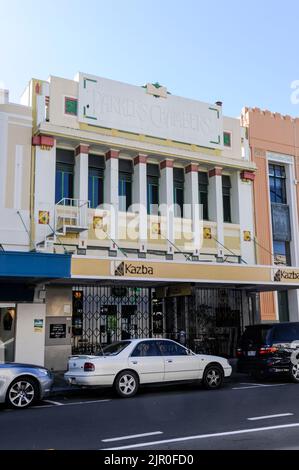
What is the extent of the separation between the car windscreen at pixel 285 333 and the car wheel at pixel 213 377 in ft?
7.18

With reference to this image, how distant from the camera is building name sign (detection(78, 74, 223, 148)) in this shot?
2053cm

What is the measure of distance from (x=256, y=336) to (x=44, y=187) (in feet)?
30.1

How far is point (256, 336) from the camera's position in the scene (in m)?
15.5

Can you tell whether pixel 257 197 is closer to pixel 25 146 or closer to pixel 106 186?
pixel 106 186

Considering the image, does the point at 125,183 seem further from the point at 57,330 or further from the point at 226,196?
the point at 57,330

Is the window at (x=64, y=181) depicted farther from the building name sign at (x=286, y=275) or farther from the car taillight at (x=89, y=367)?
the car taillight at (x=89, y=367)

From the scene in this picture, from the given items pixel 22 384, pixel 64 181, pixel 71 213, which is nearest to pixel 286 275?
pixel 71 213

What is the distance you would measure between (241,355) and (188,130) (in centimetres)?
1060

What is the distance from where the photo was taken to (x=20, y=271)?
14.8 m

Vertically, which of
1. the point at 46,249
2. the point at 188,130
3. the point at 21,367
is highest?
the point at 188,130

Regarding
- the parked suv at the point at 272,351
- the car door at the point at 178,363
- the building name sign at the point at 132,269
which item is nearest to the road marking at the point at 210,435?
the car door at the point at 178,363

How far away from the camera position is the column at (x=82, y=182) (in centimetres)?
1938
